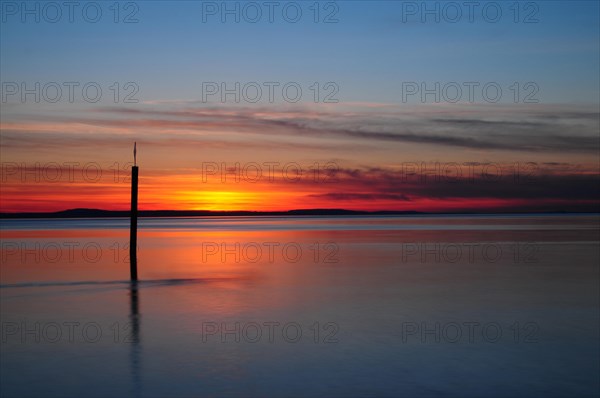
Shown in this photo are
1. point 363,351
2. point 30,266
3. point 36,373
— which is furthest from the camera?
point 30,266

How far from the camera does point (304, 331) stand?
1365 centimetres

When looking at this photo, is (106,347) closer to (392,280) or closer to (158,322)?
(158,322)

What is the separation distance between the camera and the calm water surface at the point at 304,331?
955 cm

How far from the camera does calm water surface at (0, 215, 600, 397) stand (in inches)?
376

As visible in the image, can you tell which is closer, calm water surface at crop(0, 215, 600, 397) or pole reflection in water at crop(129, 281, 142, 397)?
pole reflection in water at crop(129, 281, 142, 397)

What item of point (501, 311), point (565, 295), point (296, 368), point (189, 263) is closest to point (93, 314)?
point (296, 368)

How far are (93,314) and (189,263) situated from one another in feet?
48.3

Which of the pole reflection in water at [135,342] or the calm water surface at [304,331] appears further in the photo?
the calm water surface at [304,331]

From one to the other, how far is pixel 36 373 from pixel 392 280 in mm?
14140

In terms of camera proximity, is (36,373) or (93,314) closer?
(36,373)

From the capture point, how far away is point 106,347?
11953 mm

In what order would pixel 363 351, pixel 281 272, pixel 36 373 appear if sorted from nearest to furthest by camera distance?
pixel 36 373
pixel 363 351
pixel 281 272

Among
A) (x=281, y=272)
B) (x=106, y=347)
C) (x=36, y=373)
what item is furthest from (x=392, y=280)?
(x=36, y=373)

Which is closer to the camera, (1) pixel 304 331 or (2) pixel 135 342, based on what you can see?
(2) pixel 135 342
